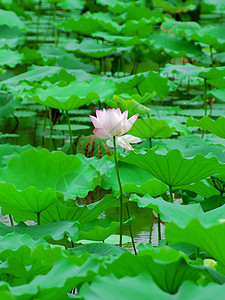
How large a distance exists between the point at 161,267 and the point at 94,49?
3.04m

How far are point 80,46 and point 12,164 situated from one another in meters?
2.46

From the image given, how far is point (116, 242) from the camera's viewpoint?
70.2 inches

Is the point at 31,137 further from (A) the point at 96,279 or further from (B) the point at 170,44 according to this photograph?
(A) the point at 96,279

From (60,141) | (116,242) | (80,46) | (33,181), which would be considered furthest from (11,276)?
(80,46)

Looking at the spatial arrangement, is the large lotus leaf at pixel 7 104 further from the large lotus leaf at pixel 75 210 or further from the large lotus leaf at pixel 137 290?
the large lotus leaf at pixel 137 290

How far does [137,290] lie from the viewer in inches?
34.4

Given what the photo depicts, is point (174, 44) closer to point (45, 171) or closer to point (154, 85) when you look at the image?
point (154, 85)

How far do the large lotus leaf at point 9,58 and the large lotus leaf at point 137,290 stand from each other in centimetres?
232

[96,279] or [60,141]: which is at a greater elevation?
[96,279]

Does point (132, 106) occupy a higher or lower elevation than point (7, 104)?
higher

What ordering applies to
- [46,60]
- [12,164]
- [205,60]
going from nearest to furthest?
[12,164]
[46,60]
[205,60]

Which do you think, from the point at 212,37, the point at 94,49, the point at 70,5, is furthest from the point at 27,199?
the point at 70,5

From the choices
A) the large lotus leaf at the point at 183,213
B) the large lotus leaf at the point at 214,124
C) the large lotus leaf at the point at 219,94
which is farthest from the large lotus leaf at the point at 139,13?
the large lotus leaf at the point at 183,213

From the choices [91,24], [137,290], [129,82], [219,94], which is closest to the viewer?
[137,290]
